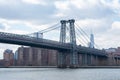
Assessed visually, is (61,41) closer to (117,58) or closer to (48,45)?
(48,45)

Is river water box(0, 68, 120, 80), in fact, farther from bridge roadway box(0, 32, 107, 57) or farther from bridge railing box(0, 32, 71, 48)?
bridge railing box(0, 32, 71, 48)

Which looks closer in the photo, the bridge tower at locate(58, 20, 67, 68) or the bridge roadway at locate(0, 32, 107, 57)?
the bridge roadway at locate(0, 32, 107, 57)

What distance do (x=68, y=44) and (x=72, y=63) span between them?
548 centimetres

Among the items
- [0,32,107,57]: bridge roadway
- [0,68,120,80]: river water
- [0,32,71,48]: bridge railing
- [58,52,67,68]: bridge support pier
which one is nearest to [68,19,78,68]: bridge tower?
[0,32,107,57]: bridge roadway

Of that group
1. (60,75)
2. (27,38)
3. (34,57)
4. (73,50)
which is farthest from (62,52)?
(34,57)

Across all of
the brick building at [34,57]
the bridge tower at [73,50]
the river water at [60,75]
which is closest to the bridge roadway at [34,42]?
the bridge tower at [73,50]

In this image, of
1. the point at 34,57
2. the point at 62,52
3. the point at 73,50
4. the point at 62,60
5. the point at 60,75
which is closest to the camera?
the point at 60,75

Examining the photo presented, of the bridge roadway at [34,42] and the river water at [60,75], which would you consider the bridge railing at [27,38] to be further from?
the river water at [60,75]

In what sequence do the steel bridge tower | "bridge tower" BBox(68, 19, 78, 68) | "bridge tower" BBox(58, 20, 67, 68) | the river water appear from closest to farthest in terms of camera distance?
1. the river water
2. "bridge tower" BBox(68, 19, 78, 68)
3. the steel bridge tower
4. "bridge tower" BBox(58, 20, 67, 68)

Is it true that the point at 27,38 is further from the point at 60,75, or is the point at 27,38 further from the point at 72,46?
the point at 60,75

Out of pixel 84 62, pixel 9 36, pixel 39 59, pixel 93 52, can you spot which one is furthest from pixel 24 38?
pixel 39 59

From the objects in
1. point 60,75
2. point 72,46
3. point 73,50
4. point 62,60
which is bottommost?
point 60,75

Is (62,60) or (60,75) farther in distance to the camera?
(62,60)

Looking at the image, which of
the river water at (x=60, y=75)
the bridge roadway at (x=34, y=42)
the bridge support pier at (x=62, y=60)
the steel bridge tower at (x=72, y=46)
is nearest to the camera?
the river water at (x=60, y=75)
